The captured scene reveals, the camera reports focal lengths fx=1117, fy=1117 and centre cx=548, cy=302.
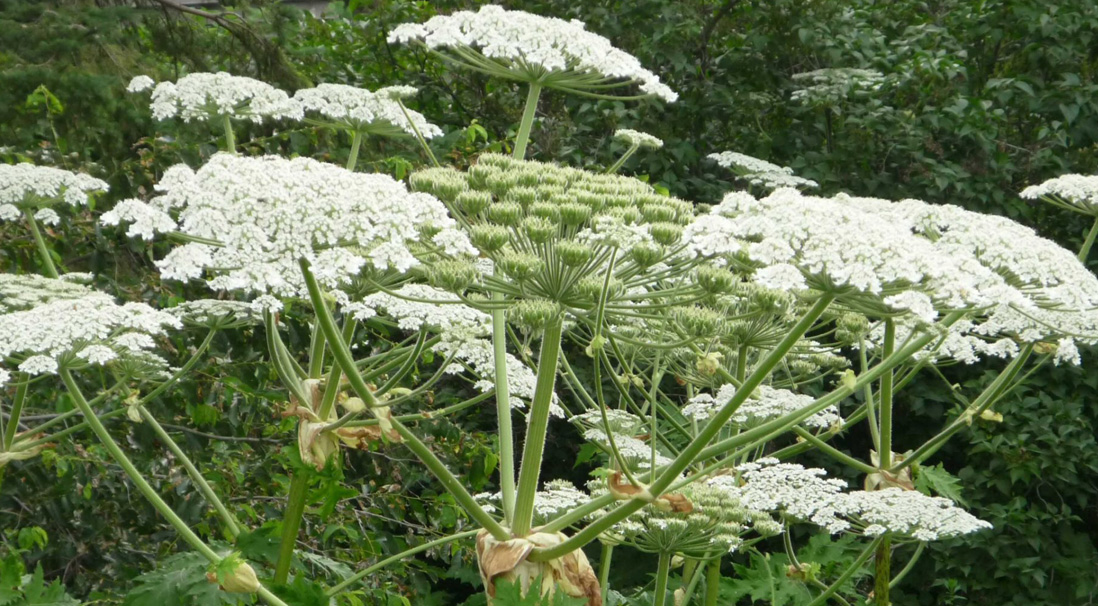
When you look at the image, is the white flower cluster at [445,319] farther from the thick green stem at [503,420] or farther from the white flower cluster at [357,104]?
the white flower cluster at [357,104]

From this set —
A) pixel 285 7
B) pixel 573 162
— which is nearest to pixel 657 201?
pixel 285 7

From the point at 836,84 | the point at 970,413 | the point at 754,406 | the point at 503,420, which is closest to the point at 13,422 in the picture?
the point at 503,420

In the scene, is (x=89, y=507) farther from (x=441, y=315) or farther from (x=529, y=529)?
(x=529, y=529)

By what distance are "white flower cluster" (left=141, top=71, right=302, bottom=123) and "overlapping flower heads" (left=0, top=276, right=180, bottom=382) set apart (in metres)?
0.74

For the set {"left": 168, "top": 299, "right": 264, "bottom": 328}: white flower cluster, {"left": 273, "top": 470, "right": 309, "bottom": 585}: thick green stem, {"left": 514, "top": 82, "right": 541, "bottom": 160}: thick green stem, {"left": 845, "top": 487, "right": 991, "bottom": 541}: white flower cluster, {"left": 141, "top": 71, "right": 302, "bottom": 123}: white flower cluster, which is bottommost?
{"left": 273, "top": 470, "right": 309, "bottom": 585}: thick green stem

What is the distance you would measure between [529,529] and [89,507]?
286 centimetres

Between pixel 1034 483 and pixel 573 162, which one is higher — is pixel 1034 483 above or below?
below

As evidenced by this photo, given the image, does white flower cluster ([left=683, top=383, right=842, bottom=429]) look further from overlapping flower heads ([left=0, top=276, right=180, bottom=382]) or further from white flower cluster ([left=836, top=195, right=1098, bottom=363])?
overlapping flower heads ([left=0, top=276, right=180, bottom=382])

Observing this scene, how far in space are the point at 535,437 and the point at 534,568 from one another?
36cm

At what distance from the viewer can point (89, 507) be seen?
16.6ft

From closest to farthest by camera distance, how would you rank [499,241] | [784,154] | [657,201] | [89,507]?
1. [499,241]
2. [657,201]
3. [89,507]
4. [784,154]

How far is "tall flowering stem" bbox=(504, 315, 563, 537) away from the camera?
3080 millimetres

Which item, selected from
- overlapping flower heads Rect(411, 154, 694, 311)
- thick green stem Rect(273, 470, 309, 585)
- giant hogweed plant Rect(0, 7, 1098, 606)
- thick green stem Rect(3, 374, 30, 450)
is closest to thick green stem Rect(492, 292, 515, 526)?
giant hogweed plant Rect(0, 7, 1098, 606)

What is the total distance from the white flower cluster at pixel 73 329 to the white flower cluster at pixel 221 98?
2.52 ft
